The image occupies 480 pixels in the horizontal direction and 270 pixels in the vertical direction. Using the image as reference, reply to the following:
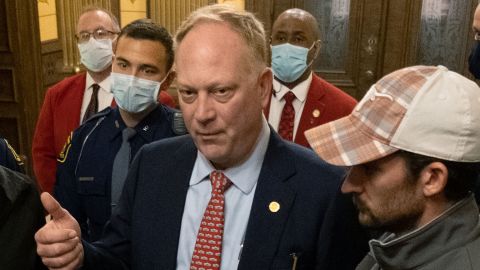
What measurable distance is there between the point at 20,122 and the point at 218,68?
11.9ft

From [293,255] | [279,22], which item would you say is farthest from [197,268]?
[279,22]

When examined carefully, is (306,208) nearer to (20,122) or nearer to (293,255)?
(293,255)

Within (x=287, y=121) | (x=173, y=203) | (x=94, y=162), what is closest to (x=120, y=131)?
(x=94, y=162)

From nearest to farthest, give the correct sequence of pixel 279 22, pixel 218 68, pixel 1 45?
1. pixel 218 68
2. pixel 279 22
3. pixel 1 45

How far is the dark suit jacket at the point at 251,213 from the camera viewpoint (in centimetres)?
131

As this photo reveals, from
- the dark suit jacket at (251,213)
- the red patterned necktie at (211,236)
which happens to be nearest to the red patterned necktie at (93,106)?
the dark suit jacket at (251,213)

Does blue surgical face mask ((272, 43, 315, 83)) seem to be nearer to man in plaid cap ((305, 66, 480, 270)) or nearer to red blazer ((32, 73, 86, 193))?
red blazer ((32, 73, 86, 193))

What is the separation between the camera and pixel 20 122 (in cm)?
439

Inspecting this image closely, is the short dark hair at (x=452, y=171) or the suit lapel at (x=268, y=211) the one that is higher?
the short dark hair at (x=452, y=171)

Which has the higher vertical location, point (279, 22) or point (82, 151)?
point (279, 22)

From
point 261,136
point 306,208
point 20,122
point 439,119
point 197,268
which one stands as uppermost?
point 439,119

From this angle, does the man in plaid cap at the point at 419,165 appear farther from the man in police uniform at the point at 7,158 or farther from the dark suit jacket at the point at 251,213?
the man in police uniform at the point at 7,158

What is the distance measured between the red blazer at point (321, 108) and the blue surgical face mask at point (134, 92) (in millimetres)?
761

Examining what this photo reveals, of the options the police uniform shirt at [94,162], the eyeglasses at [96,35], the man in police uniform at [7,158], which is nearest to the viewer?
the man in police uniform at [7,158]
